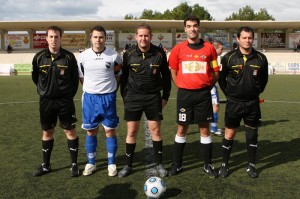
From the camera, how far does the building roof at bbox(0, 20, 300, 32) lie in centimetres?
3594

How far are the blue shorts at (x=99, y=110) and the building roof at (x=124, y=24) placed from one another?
107 feet

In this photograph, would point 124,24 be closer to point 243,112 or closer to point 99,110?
point 99,110

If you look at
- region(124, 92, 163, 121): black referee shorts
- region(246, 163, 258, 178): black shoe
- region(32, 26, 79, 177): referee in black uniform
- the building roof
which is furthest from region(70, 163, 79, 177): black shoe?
the building roof

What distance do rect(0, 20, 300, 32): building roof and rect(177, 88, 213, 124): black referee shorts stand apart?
107ft

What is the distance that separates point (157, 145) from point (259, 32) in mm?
40832

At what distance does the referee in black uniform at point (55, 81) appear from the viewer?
14.3 ft

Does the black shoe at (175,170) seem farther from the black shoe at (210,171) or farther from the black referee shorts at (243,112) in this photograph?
the black referee shorts at (243,112)

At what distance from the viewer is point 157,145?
15.3 ft

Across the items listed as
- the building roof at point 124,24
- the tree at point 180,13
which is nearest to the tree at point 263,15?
the tree at point 180,13

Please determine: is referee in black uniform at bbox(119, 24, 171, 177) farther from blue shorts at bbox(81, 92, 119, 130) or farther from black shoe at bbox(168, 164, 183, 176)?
blue shorts at bbox(81, 92, 119, 130)

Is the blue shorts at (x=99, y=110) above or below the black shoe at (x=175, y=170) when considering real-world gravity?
above

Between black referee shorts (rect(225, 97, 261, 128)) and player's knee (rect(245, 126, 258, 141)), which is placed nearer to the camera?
black referee shorts (rect(225, 97, 261, 128))

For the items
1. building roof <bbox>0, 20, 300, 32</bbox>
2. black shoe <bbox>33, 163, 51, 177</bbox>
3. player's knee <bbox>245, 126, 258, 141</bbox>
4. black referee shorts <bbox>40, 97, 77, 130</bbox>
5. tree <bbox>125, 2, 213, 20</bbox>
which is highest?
tree <bbox>125, 2, 213, 20</bbox>

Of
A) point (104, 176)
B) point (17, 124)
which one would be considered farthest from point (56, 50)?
point (17, 124)
